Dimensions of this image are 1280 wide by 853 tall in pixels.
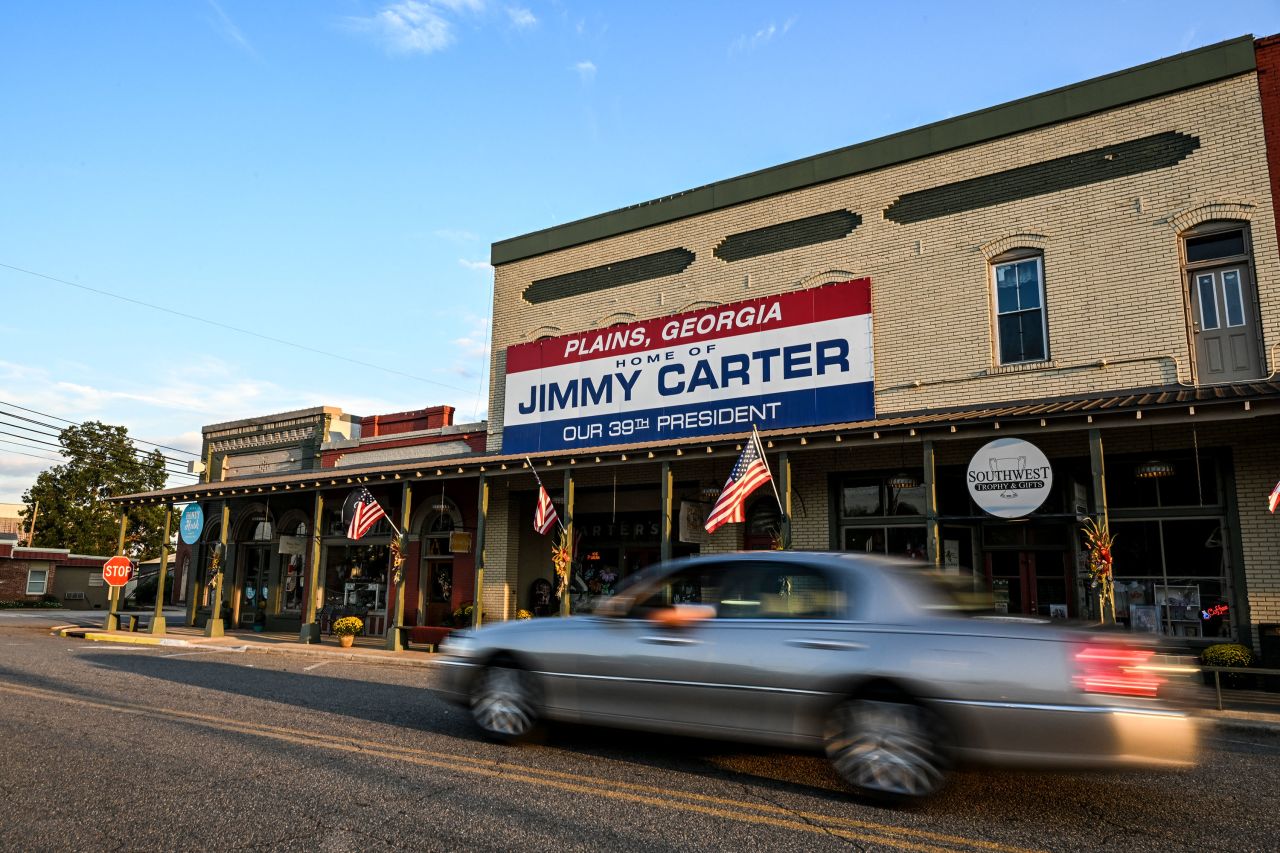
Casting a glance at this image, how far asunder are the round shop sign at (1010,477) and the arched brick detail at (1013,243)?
14.1 feet

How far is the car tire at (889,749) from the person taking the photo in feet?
17.3

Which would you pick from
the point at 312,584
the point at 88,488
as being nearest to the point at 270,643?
the point at 312,584

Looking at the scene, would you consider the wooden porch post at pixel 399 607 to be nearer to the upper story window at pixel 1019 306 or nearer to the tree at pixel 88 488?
the upper story window at pixel 1019 306

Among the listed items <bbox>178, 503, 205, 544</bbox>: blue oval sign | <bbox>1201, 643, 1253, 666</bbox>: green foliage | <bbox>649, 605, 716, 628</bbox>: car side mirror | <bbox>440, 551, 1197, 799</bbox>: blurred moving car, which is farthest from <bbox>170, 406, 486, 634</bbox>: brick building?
<bbox>1201, 643, 1253, 666</bbox>: green foliage

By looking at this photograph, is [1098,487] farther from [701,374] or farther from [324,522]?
[324,522]

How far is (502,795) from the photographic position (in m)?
5.50

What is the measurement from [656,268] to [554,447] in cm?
469

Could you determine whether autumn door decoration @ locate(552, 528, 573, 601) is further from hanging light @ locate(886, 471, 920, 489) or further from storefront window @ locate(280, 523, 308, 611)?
storefront window @ locate(280, 523, 308, 611)

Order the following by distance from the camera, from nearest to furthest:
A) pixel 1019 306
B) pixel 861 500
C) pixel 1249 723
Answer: pixel 1249 723, pixel 1019 306, pixel 861 500

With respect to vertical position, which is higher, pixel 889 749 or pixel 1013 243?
pixel 1013 243

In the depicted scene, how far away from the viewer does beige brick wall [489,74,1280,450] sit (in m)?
13.7

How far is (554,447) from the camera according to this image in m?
20.3

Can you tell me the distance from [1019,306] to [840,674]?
11.7m

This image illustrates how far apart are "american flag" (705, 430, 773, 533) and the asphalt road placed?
257 inches
